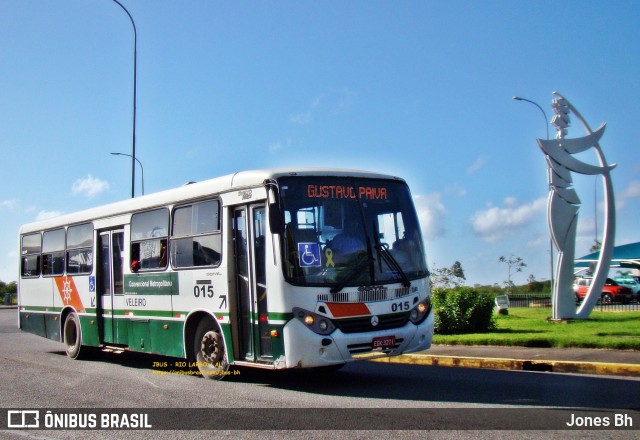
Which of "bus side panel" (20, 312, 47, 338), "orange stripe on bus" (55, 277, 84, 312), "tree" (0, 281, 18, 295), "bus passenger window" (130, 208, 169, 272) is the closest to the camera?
"bus passenger window" (130, 208, 169, 272)

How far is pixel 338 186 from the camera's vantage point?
1089 cm

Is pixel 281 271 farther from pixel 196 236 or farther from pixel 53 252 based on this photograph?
pixel 53 252

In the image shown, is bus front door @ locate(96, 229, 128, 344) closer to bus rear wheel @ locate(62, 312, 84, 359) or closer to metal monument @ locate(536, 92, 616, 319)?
bus rear wheel @ locate(62, 312, 84, 359)

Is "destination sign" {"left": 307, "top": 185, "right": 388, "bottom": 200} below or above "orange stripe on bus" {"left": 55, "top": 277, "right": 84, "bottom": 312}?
above

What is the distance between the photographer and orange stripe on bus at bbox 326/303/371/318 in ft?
33.3

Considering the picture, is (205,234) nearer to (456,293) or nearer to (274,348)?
(274,348)

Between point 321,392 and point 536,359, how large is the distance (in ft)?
15.3

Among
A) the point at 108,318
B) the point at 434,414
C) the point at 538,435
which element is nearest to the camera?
the point at 538,435

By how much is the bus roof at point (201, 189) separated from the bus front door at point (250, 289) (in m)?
0.44

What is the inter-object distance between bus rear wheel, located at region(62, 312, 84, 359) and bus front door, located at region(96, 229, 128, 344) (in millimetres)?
1267

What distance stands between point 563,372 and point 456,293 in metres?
Answer: 7.42

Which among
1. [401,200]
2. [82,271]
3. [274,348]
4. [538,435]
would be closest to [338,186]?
[401,200]

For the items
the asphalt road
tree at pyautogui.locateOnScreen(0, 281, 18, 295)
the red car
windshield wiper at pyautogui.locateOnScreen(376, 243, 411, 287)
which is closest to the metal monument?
the asphalt road

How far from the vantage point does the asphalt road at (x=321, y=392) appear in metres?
8.25
